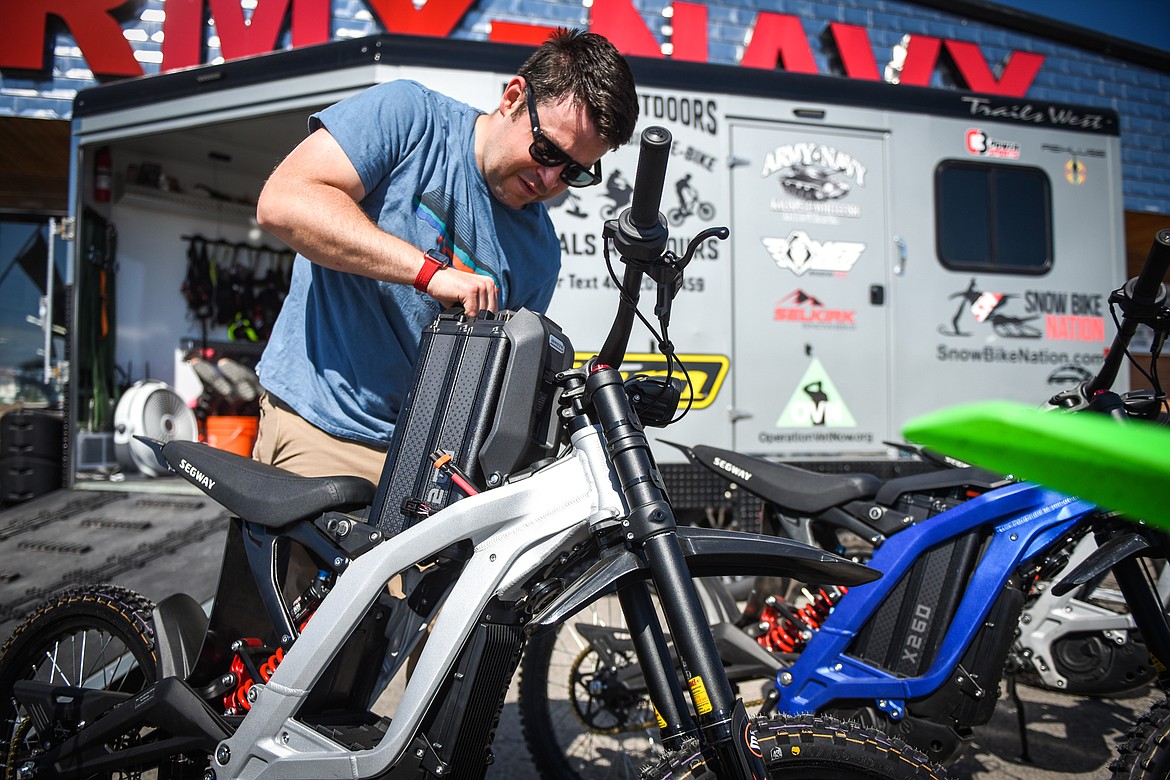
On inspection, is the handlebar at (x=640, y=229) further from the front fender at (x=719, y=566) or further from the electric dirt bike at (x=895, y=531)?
the electric dirt bike at (x=895, y=531)

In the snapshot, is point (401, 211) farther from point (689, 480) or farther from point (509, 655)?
point (689, 480)

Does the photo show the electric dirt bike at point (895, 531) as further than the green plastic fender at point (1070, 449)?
Yes

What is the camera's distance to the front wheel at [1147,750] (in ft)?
6.13

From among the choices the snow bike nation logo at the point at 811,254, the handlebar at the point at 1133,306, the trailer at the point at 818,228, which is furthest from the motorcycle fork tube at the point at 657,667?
the snow bike nation logo at the point at 811,254

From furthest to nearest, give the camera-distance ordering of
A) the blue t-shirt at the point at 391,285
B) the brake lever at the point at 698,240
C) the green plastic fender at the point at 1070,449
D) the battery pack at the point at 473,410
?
1. the blue t-shirt at the point at 391,285
2. the battery pack at the point at 473,410
3. the brake lever at the point at 698,240
4. the green plastic fender at the point at 1070,449

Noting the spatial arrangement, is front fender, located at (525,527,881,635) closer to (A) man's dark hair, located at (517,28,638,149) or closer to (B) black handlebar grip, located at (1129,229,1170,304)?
(A) man's dark hair, located at (517,28,638,149)

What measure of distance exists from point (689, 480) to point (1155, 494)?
4.04m

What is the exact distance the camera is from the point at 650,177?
1.35m

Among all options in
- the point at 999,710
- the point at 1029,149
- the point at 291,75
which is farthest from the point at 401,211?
the point at 1029,149

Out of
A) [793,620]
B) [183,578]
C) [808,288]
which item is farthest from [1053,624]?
[183,578]

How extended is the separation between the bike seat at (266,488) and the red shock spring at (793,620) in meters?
1.57

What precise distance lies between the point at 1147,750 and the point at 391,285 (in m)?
2.24

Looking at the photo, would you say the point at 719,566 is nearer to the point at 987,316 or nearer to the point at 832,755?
the point at 832,755

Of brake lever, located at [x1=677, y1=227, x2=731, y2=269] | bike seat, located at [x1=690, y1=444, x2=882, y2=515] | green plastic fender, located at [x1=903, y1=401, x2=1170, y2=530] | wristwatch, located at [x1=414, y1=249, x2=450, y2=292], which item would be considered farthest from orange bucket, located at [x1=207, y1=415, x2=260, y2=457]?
green plastic fender, located at [x1=903, y1=401, x2=1170, y2=530]
